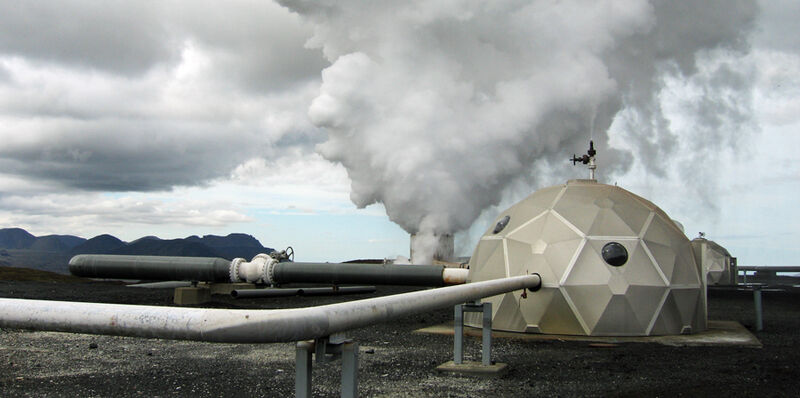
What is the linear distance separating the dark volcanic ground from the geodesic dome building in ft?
3.90

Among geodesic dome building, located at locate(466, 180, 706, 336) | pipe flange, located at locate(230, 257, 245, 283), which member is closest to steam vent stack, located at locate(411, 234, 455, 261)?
pipe flange, located at locate(230, 257, 245, 283)

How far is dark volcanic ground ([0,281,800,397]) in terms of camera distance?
8.27 meters

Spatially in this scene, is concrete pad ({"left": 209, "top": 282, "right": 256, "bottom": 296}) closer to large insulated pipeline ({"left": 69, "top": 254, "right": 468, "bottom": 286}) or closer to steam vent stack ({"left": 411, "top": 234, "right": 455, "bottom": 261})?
large insulated pipeline ({"left": 69, "top": 254, "right": 468, "bottom": 286})

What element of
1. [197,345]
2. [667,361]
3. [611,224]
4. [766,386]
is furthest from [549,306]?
[197,345]

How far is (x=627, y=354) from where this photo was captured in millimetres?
11219

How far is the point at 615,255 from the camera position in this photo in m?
13.9

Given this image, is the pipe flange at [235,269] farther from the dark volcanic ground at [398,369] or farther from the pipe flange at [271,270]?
the dark volcanic ground at [398,369]

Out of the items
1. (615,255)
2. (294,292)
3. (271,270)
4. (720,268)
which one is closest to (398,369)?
(615,255)

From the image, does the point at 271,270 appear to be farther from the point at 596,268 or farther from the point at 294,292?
the point at 596,268

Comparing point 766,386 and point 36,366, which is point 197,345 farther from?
point 766,386

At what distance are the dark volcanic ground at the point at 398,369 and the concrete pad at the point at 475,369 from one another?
0.14m

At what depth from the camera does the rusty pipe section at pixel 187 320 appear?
4039 mm

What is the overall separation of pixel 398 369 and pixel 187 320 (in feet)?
19.6

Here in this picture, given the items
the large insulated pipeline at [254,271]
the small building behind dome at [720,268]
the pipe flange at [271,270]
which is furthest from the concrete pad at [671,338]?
the small building behind dome at [720,268]
